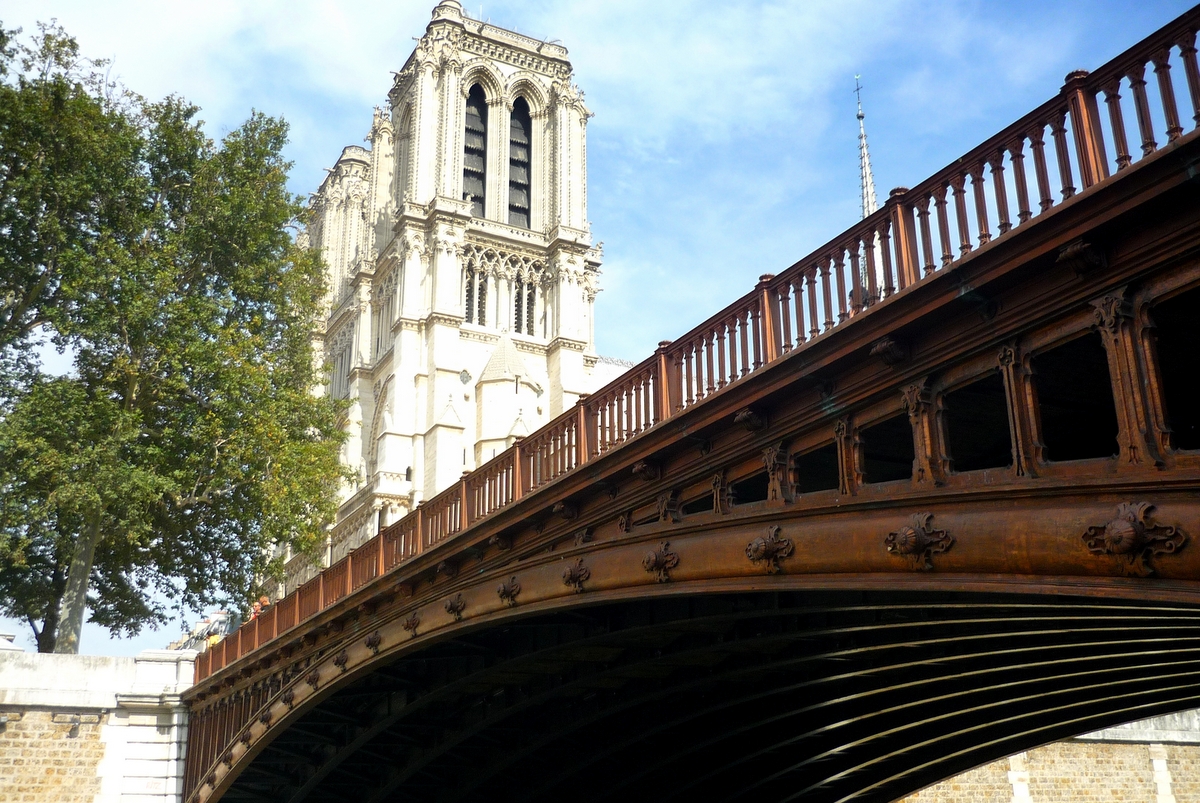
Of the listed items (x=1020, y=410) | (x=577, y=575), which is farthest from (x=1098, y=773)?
(x=1020, y=410)

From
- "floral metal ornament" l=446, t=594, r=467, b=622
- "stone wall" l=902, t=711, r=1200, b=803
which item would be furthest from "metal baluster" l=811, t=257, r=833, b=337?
"stone wall" l=902, t=711, r=1200, b=803

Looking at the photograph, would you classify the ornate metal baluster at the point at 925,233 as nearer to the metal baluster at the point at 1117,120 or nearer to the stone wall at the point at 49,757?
the metal baluster at the point at 1117,120

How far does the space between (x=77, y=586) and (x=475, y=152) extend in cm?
4595

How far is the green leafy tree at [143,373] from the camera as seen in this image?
30.9m

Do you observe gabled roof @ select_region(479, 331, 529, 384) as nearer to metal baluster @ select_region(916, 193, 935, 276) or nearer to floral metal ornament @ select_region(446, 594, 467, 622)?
floral metal ornament @ select_region(446, 594, 467, 622)

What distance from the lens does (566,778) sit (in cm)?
2416

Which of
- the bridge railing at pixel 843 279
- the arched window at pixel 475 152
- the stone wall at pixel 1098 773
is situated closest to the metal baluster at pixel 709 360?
the bridge railing at pixel 843 279

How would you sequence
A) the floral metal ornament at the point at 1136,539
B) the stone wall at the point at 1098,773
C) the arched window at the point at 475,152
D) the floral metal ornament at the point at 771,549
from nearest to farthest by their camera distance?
the floral metal ornament at the point at 1136,539 < the floral metal ornament at the point at 771,549 < the stone wall at the point at 1098,773 < the arched window at the point at 475,152

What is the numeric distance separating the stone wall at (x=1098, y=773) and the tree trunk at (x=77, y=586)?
24.2 meters

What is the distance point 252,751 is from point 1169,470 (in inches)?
763

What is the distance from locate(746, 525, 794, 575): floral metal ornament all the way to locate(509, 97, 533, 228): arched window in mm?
60937

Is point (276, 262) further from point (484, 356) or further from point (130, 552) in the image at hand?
point (484, 356)

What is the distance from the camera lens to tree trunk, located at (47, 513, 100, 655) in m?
30.5

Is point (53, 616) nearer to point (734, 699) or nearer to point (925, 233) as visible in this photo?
point (734, 699)
